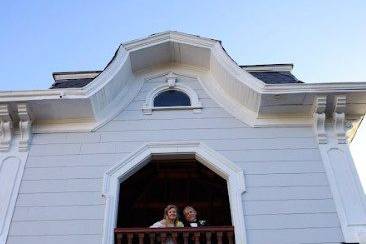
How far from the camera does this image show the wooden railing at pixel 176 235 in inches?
249

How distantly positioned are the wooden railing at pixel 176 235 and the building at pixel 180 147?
16 cm

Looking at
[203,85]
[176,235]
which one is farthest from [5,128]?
[203,85]

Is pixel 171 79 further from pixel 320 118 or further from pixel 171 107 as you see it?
pixel 320 118

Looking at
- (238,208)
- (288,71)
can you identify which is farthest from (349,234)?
(288,71)

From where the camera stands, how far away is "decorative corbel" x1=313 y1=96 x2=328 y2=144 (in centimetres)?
752

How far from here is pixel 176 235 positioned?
6324 mm

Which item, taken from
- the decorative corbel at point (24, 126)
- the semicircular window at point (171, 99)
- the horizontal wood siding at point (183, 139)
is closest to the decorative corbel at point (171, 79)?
the semicircular window at point (171, 99)

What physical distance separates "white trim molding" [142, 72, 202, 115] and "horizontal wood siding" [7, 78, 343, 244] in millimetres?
93

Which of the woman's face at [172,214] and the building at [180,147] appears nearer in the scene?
the building at [180,147]

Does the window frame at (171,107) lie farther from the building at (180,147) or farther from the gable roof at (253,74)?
the gable roof at (253,74)

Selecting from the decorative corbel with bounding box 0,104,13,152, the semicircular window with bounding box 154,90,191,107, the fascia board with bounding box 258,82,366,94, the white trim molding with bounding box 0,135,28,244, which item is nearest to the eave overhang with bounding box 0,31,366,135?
the fascia board with bounding box 258,82,366,94

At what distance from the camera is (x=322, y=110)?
761cm

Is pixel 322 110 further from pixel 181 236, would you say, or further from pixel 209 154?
pixel 181 236

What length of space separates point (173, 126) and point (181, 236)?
202 cm
